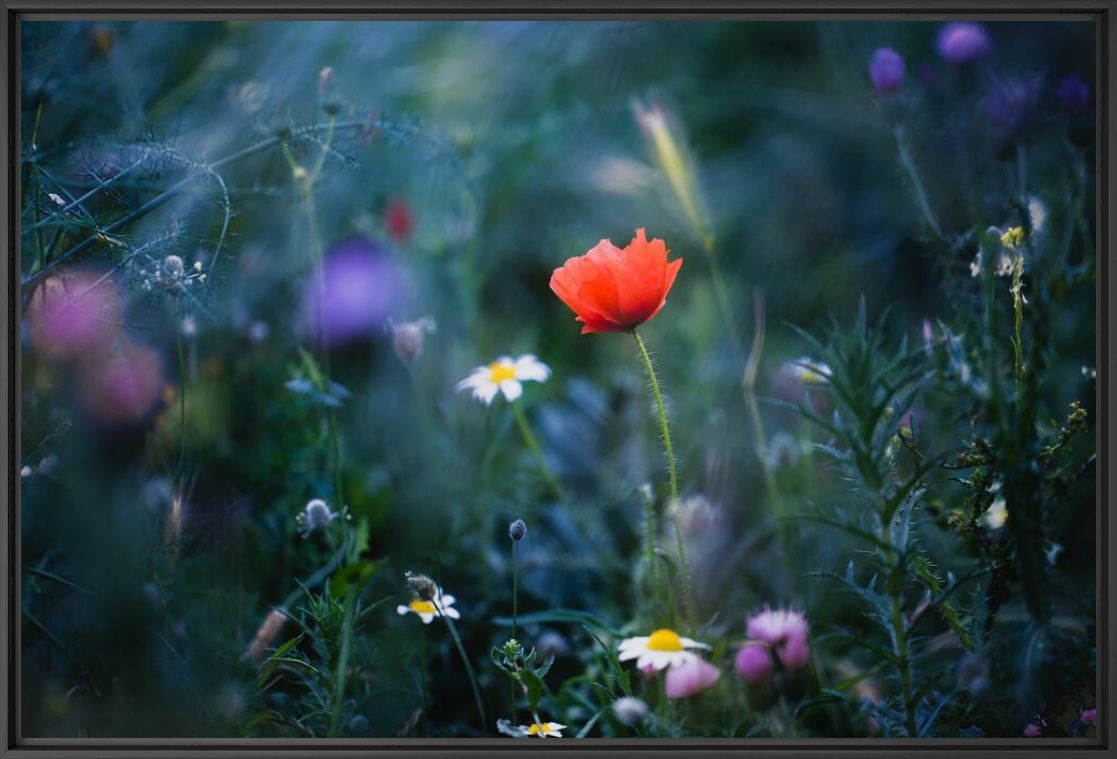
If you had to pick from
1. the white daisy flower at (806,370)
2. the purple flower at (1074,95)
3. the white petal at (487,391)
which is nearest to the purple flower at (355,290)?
the white petal at (487,391)

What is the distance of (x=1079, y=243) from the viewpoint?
4.30 feet

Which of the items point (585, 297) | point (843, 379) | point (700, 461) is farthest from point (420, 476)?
point (843, 379)

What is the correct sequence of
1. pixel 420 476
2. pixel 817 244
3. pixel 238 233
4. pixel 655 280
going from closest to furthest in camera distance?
1. pixel 655 280
2. pixel 238 233
3. pixel 420 476
4. pixel 817 244

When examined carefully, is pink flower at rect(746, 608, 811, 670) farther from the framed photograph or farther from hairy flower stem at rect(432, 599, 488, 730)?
hairy flower stem at rect(432, 599, 488, 730)

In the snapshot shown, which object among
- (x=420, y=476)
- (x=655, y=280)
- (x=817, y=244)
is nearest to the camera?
(x=655, y=280)

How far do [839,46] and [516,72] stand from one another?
0.55 metres

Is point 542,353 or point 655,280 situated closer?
point 655,280

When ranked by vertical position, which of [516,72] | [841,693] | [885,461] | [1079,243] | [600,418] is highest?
[516,72]

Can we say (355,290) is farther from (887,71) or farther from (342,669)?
(887,71)

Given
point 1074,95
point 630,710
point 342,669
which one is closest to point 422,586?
point 342,669

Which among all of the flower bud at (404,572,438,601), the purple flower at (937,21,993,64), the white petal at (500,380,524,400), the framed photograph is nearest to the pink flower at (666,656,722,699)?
the framed photograph

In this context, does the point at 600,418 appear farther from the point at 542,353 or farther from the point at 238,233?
the point at 238,233

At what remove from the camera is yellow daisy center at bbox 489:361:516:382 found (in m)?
1.30

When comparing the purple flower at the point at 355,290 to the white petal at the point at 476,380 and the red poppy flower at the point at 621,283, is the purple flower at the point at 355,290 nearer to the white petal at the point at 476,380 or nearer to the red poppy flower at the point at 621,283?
the white petal at the point at 476,380
